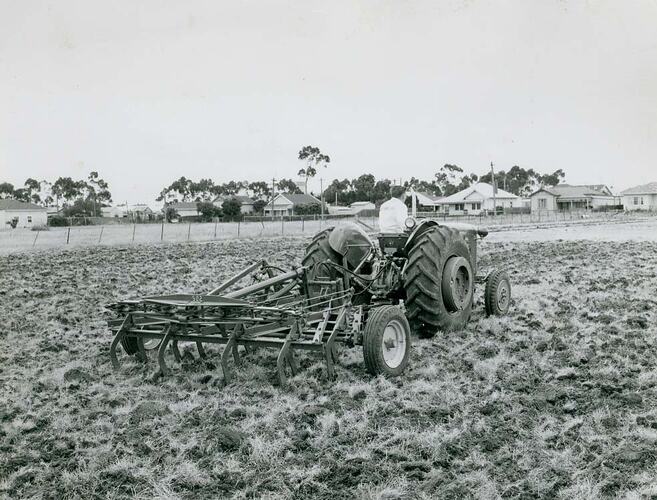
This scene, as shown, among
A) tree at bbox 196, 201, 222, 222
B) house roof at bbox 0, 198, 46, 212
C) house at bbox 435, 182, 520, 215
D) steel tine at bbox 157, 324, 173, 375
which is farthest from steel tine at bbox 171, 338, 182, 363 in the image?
house at bbox 435, 182, 520, 215

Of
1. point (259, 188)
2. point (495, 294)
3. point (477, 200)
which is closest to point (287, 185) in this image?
point (259, 188)

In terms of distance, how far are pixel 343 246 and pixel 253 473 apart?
11.8ft

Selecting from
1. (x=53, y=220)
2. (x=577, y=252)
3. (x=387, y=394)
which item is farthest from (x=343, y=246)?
(x=53, y=220)

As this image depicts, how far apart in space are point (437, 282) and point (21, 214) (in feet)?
223

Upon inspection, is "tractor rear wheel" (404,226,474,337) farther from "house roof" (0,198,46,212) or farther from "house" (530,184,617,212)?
"house" (530,184,617,212)

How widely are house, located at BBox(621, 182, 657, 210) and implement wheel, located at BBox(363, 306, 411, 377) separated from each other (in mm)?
77939

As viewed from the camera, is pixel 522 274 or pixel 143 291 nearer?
pixel 143 291

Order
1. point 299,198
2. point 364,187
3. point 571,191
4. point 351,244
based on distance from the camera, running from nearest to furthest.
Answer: point 351,244, point 571,191, point 299,198, point 364,187

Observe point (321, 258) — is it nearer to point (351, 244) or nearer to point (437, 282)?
point (351, 244)

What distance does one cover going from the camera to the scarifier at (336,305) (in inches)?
216

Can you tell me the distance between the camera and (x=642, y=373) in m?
5.60

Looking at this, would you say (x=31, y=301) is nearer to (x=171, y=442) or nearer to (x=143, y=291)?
(x=143, y=291)

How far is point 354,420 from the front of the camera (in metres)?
4.67

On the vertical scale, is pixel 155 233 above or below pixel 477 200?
below
